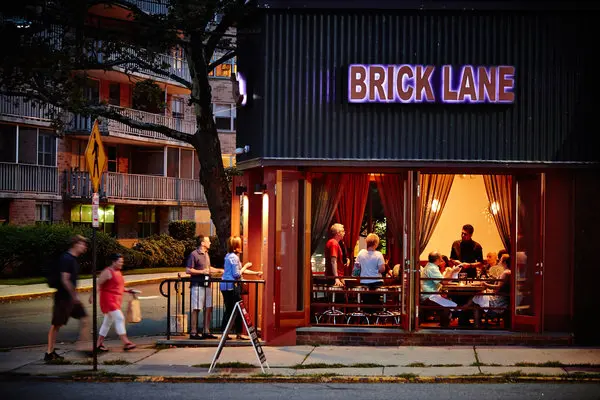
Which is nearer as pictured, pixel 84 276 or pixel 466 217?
pixel 466 217

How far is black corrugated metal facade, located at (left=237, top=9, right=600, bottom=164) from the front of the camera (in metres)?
16.2

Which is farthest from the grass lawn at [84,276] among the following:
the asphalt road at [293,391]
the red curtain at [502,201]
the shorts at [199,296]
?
the asphalt road at [293,391]

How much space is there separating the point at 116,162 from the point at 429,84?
31.8 meters

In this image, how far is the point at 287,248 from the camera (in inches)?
648

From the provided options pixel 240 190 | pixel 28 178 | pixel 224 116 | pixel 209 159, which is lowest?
pixel 240 190

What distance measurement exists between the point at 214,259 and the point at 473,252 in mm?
24396

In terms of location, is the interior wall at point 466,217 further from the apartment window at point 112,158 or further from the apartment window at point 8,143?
the apartment window at point 112,158

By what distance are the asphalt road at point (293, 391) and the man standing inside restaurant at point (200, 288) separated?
13.7ft

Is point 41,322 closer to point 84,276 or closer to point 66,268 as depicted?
point 66,268

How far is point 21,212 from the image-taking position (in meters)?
38.7

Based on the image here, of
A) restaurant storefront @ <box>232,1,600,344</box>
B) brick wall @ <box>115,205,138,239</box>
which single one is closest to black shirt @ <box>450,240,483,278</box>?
restaurant storefront @ <box>232,1,600,344</box>

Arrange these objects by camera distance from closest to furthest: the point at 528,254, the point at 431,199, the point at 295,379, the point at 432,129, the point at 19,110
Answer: the point at 295,379, the point at 432,129, the point at 528,254, the point at 431,199, the point at 19,110

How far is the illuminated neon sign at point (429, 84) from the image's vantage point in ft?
52.9

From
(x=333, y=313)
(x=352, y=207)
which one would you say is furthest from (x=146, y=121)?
(x=333, y=313)
